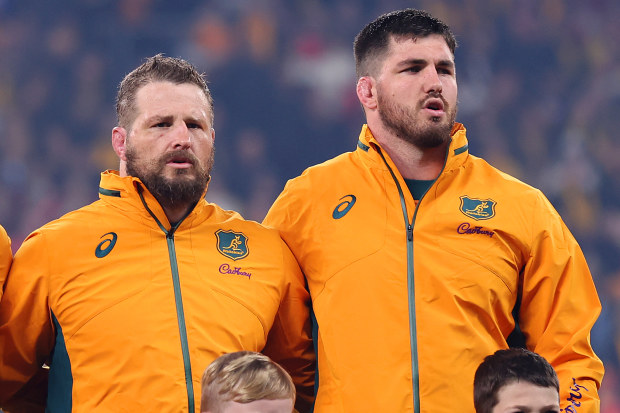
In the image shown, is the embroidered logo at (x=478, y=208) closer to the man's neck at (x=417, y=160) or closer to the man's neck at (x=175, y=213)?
the man's neck at (x=417, y=160)

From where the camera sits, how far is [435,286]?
2.78m

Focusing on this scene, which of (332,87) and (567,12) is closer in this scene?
(332,87)

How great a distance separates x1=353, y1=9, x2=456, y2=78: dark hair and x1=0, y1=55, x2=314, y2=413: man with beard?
0.58 meters

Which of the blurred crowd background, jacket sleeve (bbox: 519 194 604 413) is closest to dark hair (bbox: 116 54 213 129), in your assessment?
jacket sleeve (bbox: 519 194 604 413)

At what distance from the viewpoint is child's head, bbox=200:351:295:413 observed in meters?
2.36

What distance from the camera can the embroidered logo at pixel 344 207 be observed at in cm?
296

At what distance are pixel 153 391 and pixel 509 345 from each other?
3.68 ft

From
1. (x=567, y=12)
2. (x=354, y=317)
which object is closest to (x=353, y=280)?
(x=354, y=317)

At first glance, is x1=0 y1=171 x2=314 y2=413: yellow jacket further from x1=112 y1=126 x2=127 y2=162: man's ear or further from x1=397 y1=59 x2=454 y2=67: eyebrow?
x1=397 y1=59 x2=454 y2=67: eyebrow

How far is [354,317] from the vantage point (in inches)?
109

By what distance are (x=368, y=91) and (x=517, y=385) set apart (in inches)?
45.0

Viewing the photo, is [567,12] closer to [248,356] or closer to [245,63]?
[245,63]

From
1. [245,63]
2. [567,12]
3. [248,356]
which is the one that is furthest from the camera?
[567,12]

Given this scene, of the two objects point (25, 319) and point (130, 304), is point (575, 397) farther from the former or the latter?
point (25, 319)
